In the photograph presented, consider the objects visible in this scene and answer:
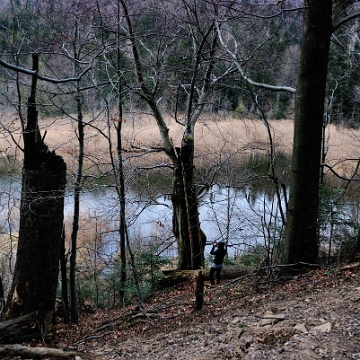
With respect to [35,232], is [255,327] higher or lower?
lower

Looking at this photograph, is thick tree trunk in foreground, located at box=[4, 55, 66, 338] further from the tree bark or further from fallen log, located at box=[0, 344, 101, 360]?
the tree bark

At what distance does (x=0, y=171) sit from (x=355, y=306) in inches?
646

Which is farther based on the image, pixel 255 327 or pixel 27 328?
pixel 27 328

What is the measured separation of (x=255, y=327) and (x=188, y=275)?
22.2 ft

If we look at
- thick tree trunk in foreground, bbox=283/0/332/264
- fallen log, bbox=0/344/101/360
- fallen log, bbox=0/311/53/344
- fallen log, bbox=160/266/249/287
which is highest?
thick tree trunk in foreground, bbox=283/0/332/264

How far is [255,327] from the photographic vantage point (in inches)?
170

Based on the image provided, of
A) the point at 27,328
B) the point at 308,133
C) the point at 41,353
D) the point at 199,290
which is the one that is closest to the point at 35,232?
the point at 27,328

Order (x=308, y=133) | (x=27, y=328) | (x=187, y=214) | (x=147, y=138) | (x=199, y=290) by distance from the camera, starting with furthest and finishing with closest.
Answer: (x=147, y=138) < (x=187, y=214) < (x=27, y=328) < (x=199, y=290) < (x=308, y=133)

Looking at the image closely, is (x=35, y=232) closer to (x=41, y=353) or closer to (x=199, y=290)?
(x=41, y=353)

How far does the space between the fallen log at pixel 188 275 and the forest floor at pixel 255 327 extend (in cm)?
340

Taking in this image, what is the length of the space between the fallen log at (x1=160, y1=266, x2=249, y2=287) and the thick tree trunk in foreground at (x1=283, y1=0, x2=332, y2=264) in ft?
15.7

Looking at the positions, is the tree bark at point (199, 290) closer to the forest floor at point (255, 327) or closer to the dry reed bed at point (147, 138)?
the forest floor at point (255, 327)

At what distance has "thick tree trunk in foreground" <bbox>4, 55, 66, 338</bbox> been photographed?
22.3ft

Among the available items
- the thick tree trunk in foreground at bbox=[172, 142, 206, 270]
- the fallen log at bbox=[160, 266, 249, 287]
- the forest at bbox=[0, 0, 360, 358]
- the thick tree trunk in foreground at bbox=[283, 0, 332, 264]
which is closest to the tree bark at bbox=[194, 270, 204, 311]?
the forest at bbox=[0, 0, 360, 358]
